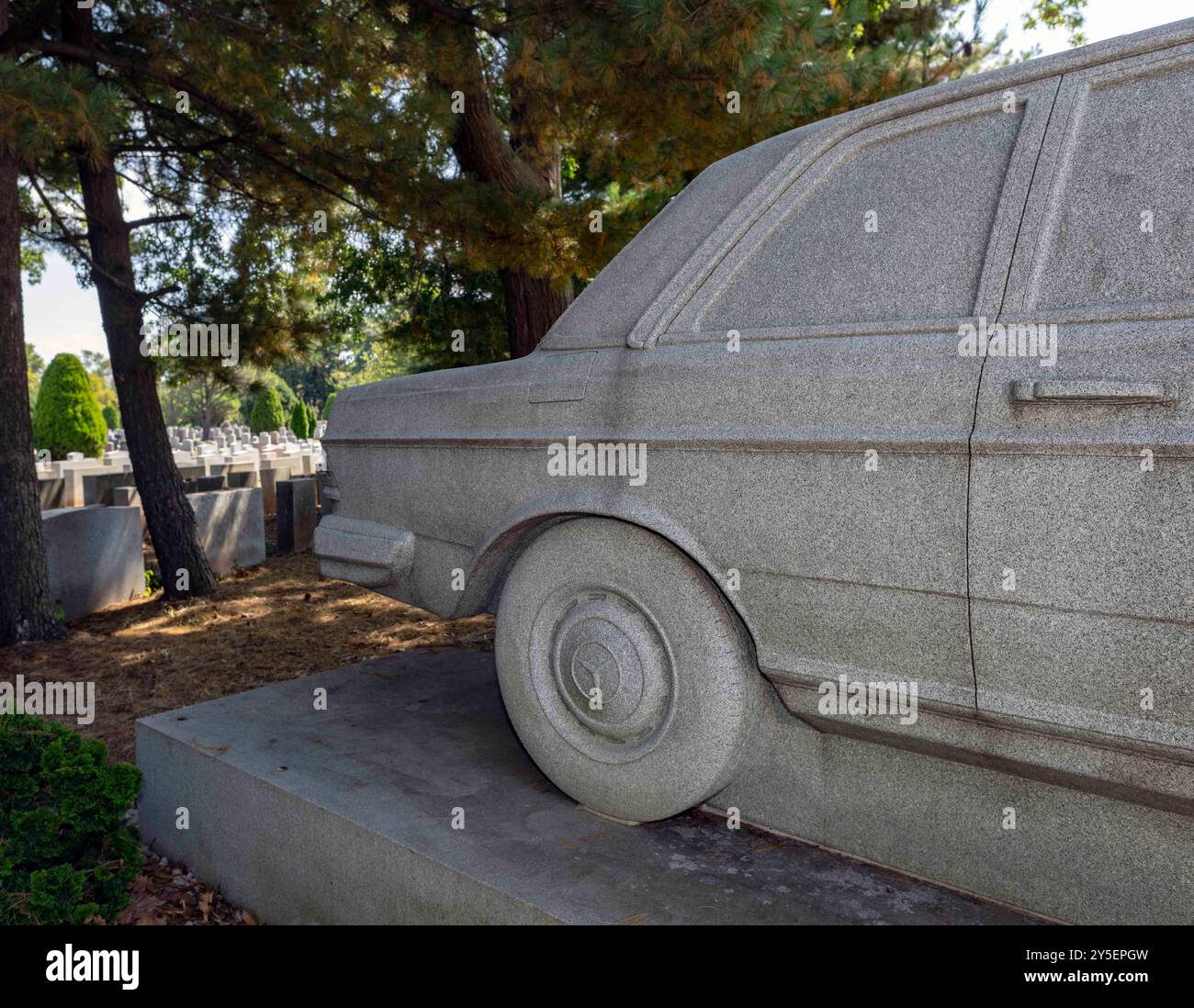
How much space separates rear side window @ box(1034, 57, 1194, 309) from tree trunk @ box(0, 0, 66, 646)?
7.16m

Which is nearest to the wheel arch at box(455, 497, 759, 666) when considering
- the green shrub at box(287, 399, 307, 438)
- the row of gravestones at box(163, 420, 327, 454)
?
the row of gravestones at box(163, 420, 327, 454)

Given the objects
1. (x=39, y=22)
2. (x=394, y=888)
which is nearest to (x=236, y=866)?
(x=394, y=888)

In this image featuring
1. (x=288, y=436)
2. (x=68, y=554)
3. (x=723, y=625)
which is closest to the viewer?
(x=723, y=625)

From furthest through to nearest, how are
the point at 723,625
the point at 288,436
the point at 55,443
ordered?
the point at 288,436, the point at 55,443, the point at 723,625

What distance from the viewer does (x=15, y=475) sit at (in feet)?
23.3

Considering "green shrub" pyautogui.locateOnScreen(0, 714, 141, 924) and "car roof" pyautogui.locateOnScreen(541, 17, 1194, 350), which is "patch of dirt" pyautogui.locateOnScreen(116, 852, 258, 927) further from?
"car roof" pyautogui.locateOnScreen(541, 17, 1194, 350)

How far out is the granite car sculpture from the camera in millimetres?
1966

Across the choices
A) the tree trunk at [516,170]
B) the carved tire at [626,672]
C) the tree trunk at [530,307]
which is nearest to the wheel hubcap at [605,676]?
the carved tire at [626,672]

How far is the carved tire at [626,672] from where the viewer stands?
2643 millimetres

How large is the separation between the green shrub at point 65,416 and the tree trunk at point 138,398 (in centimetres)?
1086

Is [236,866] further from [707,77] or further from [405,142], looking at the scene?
[707,77]

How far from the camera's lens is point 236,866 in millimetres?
3449

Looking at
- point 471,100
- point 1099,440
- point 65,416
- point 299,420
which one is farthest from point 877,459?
point 299,420

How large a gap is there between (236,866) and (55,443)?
17.0 meters
